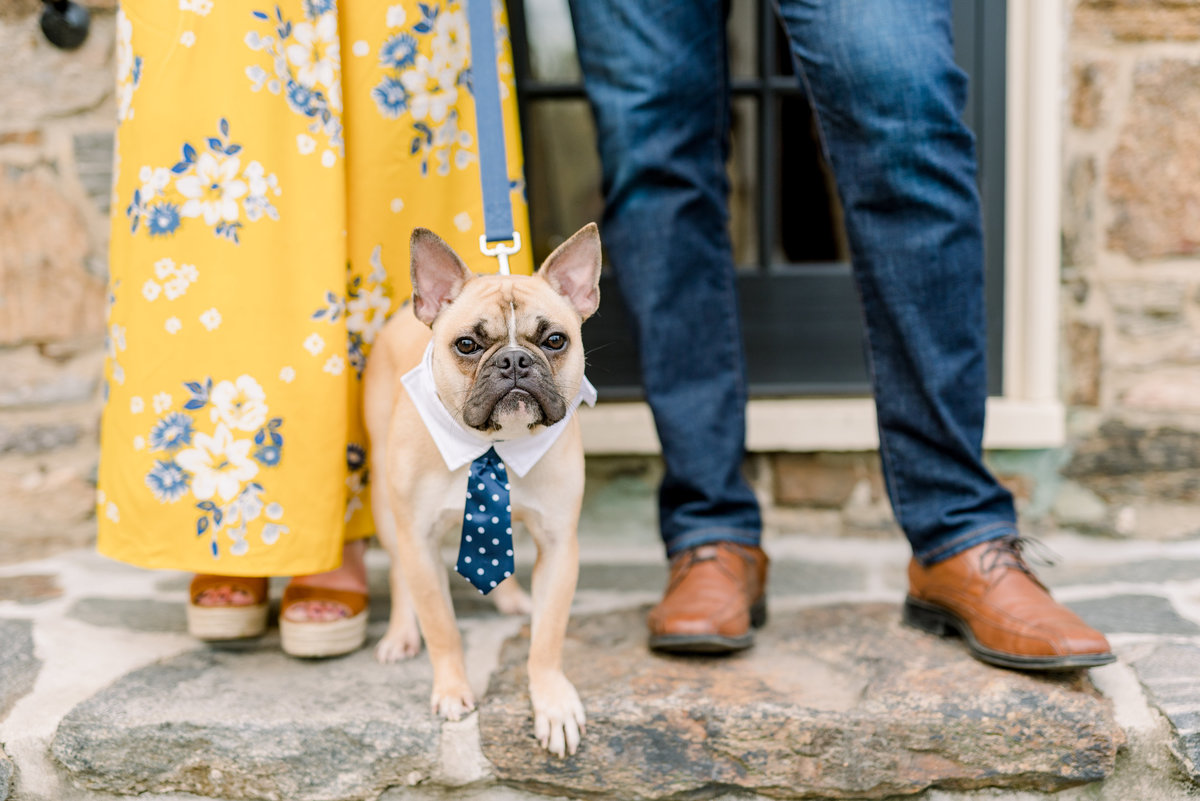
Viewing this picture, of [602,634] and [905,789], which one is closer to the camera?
[905,789]

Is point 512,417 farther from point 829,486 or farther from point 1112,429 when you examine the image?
point 1112,429

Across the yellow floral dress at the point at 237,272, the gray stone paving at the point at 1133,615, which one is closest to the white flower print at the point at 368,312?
the yellow floral dress at the point at 237,272

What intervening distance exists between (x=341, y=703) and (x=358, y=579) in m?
0.31

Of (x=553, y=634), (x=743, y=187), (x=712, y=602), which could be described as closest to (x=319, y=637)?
(x=553, y=634)

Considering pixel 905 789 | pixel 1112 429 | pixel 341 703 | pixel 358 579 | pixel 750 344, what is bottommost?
pixel 905 789

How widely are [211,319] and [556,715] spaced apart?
85 centimetres

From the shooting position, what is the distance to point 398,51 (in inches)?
62.2

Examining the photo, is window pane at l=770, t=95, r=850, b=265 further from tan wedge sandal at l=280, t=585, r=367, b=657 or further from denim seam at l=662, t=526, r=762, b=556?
tan wedge sandal at l=280, t=585, r=367, b=657

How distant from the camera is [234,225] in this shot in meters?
1.49

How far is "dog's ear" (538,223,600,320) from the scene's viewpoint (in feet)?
4.15

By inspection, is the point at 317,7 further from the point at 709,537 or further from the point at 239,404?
the point at 709,537

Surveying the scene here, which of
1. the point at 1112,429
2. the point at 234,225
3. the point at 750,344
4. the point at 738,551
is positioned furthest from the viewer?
the point at 750,344

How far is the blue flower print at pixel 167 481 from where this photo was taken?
1513 mm

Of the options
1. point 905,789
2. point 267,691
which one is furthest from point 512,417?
point 905,789
